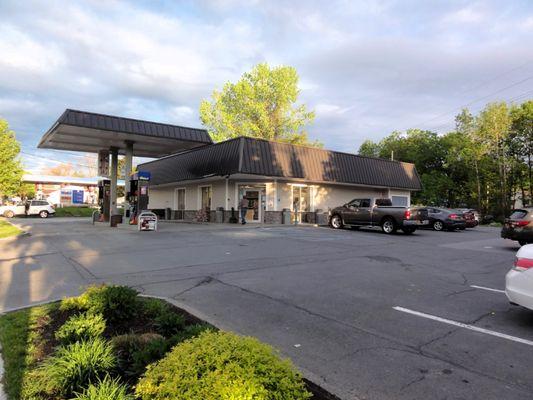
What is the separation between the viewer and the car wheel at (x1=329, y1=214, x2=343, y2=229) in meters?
22.5

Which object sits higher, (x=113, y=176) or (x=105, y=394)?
(x=113, y=176)

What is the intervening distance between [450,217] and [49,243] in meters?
21.9

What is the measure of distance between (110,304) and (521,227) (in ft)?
46.7

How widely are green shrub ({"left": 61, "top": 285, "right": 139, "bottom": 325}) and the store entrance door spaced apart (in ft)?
69.4

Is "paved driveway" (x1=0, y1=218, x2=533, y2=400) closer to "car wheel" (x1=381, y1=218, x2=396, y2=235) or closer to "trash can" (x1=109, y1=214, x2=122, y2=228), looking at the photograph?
"car wheel" (x1=381, y1=218, x2=396, y2=235)

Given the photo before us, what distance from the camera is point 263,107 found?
5053 cm

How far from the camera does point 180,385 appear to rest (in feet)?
7.83

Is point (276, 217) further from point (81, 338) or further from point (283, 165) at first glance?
point (81, 338)

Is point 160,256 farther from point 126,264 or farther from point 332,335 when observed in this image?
point 332,335

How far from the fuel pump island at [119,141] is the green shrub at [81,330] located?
16376 mm

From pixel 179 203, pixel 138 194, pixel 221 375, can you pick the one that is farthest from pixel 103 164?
pixel 221 375

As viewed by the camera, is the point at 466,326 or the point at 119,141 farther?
the point at 119,141

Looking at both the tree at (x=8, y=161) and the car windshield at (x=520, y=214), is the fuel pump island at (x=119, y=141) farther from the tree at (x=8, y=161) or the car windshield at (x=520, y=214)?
the tree at (x=8, y=161)

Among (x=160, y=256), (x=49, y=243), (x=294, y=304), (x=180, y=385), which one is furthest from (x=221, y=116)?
(x=180, y=385)
